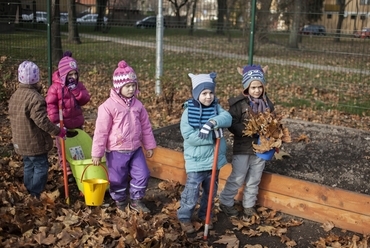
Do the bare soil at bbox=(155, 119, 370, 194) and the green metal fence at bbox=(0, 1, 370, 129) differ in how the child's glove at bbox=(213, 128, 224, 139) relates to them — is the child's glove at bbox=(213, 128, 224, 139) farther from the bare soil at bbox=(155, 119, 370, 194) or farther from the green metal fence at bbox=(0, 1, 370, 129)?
the green metal fence at bbox=(0, 1, 370, 129)

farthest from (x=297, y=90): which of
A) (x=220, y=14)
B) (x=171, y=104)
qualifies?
(x=171, y=104)

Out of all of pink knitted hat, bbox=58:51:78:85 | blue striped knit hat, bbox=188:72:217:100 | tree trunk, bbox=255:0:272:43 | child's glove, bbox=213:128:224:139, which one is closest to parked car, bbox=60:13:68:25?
tree trunk, bbox=255:0:272:43

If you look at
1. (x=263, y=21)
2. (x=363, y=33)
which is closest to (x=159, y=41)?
(x=363, y=33)

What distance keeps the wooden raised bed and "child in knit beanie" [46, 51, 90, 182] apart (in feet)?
5.92

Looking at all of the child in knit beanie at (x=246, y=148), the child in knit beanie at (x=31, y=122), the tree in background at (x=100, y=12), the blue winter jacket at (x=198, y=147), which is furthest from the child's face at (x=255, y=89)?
the tree in background at (x=100, y=12)

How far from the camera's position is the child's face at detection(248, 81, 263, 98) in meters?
4.64

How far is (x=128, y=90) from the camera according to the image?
4586 millimetres

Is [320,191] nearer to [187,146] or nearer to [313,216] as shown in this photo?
[313,216]

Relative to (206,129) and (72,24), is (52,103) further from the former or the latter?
(72,24)

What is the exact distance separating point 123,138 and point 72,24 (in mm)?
10484

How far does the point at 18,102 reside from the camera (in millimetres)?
4602

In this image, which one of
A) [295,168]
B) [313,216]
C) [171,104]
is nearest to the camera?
[313,216]

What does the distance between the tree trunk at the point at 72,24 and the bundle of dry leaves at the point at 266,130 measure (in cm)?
838

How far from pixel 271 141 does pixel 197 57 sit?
14.0 metres
